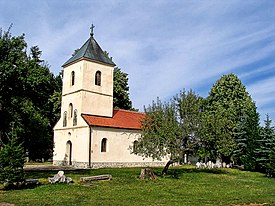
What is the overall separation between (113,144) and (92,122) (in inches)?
141

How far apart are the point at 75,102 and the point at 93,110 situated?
89.9 inches

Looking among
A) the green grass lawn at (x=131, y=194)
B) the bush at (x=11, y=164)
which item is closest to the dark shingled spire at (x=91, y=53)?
the green grass lawn at (x=131, y=194)

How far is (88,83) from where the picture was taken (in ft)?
123

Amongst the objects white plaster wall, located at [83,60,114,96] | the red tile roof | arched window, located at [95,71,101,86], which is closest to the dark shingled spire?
white plaster wall, located at [83,60,114,96]

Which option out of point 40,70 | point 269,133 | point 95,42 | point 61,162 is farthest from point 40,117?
point 269,133

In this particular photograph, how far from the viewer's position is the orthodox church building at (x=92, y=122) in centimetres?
3497

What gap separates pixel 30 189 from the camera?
17422mm

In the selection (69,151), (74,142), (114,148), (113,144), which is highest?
(74,142)

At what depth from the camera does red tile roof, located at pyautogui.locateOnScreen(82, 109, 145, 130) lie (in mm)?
35688

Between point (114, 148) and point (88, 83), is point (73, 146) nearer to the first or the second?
point (114, 148)

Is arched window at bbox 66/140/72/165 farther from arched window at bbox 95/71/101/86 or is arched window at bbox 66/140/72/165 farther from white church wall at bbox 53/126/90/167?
arched window at bbox 95/71/101/86

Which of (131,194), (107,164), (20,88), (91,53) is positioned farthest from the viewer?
(91,53)

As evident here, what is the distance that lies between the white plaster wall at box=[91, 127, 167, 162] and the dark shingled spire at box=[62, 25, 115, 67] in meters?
8.49

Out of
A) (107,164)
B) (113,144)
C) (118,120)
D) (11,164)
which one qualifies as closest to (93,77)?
(118,120)
